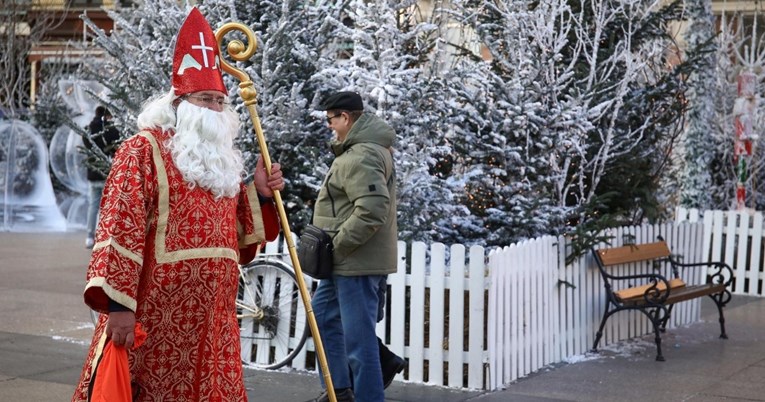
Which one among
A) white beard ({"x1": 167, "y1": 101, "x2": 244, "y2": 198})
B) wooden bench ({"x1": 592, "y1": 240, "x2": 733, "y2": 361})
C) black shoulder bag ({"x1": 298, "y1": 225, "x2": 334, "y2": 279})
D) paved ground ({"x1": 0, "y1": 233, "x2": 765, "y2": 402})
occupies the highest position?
white beard ({"x1": 167, "y1": 101, "x2": 244, "y2": 198})

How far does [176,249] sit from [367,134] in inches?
78.9

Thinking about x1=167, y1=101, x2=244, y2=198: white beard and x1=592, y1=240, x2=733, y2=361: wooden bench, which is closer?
x1=167, y1=101, x2=244, y2=198: white beard

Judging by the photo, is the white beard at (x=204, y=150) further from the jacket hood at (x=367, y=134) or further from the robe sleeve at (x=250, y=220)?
the jacket hood at (x=367, y=134)

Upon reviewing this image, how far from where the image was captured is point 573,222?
925 cm

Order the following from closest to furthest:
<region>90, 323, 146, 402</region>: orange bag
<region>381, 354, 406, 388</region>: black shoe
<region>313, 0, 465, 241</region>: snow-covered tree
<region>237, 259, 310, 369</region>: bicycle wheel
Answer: <region>90, 323, 146, 402</region>: orange bag → <region>381, 354, 406, 388</region>: black shoe → <region>237, 259, 310, 369</region>: bicycle wheel → <region>313, 0, 465, 241</region>: snow-covered tree

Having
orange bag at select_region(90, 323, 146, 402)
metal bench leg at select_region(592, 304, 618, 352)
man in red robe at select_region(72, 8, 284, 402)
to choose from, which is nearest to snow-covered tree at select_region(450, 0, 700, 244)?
metal bench leg at select_region(592, 304, 618, 352)

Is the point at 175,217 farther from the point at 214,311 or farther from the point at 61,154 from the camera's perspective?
the point at 61,154

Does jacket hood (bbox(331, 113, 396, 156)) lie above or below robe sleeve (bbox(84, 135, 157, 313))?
above

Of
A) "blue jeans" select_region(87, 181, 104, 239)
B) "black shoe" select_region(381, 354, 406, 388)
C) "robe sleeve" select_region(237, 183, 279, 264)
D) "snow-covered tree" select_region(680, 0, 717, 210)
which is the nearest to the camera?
"robe sleeve" select_region(237, 183, 279, 264)

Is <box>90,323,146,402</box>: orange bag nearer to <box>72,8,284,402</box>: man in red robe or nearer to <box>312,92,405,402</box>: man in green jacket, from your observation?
<box>72,8,284,402</box>: man in red robe

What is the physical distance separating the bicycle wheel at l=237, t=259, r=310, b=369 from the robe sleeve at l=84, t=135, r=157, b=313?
338cm

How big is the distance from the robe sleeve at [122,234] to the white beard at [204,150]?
0.15m

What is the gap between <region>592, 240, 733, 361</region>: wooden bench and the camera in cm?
854

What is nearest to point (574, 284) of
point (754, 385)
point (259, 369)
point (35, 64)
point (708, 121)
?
point (754, 385)
